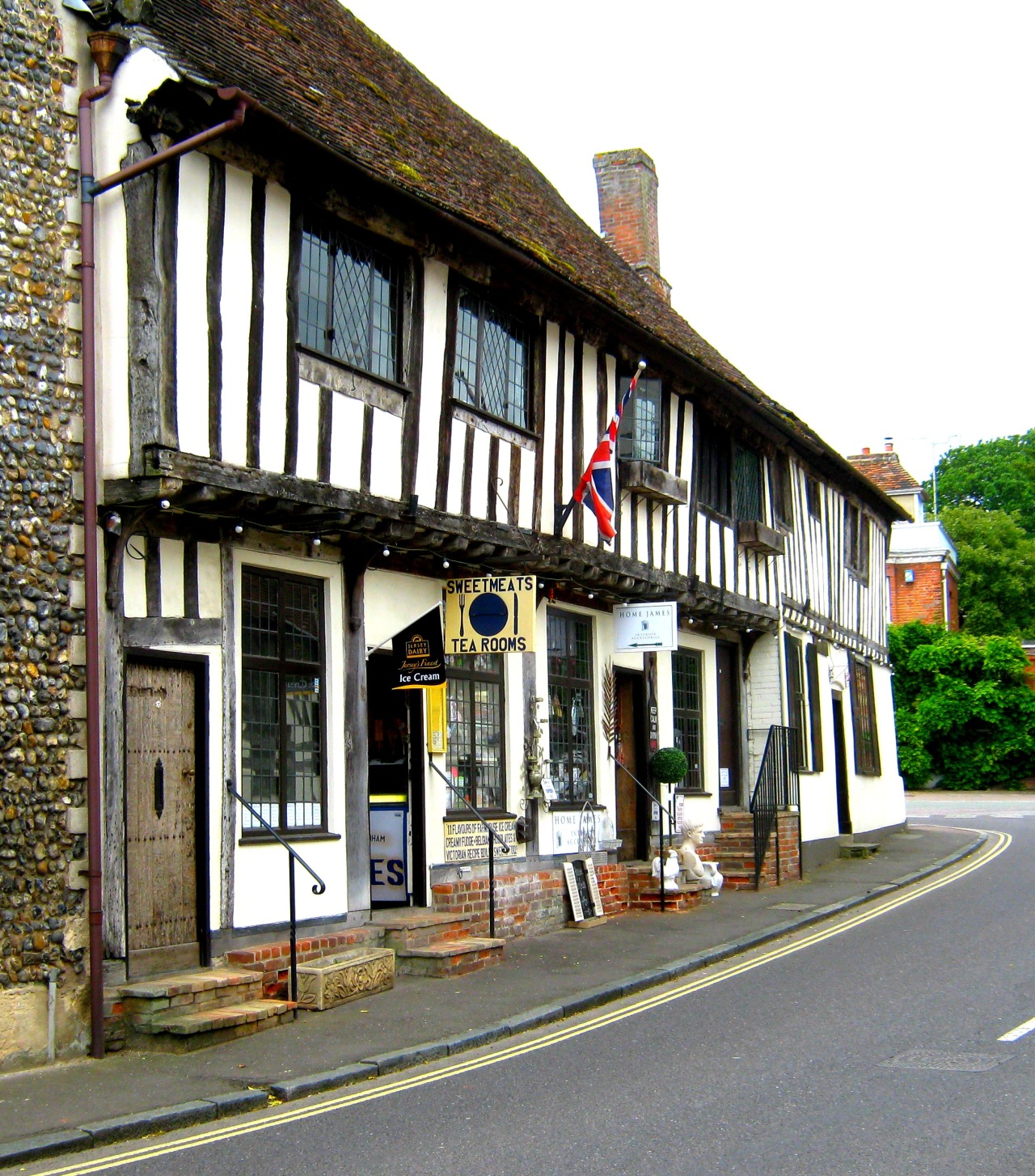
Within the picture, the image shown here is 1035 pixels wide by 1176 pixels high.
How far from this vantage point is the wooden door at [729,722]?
19.9 meters

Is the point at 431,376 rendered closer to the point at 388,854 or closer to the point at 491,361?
the point at 491,361

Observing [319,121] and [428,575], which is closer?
[319,121]

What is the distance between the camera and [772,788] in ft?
61.2

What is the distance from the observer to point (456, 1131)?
661cm

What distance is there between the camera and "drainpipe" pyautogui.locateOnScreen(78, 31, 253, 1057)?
8.55 m

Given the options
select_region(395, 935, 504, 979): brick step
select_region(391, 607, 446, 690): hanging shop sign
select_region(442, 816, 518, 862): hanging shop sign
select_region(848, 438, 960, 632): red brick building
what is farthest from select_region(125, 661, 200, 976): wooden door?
select_region(848, 438, 960, 632): red brick building

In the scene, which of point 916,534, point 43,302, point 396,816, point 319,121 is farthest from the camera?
point 916,534

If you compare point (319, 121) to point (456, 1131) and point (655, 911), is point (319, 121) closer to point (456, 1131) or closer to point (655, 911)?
point (456, 1131)

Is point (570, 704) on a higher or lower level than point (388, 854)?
higher

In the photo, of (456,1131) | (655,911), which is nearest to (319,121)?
(456,1131)

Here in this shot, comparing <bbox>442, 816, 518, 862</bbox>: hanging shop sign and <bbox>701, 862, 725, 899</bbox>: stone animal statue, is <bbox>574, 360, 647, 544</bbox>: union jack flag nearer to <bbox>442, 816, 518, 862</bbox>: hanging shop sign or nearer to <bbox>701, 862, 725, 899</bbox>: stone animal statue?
<bbox>442, 816, 518, 862</bbox>: hanging shop sign

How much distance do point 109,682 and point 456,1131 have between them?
3853mm

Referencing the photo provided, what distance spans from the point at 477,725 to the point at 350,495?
3534mm

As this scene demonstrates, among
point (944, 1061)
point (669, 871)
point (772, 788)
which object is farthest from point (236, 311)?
point (772, 788)
